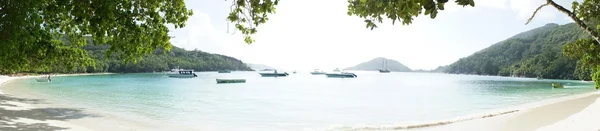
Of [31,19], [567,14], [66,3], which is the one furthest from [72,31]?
[567,14]

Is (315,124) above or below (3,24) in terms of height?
below

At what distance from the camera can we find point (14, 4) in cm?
849

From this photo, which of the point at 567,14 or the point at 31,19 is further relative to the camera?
the point at 31,19

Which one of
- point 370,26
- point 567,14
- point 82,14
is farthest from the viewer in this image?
point 82,14

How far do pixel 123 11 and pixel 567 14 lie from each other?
822 cm

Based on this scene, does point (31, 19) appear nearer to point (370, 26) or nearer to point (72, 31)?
point (72, 31)

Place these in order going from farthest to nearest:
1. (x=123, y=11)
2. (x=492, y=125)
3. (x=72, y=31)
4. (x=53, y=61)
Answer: (x=53, y=61) < (x=492, y=125) < (x=72, y=31) < (x=123, y=11)

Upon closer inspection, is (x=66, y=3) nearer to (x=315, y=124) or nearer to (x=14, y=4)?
(x=14, y=4)

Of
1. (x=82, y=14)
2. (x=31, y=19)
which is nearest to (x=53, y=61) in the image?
(x=31, y=19)

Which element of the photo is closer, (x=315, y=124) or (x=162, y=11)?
(x=162, y=11)

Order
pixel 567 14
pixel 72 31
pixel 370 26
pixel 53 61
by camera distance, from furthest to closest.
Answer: pixel 53 61, pixel 72 31, pixel 567 14, pixel 370 26

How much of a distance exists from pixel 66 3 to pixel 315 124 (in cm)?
1304

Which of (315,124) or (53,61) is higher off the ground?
(53,61)

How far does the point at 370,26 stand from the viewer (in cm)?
518
